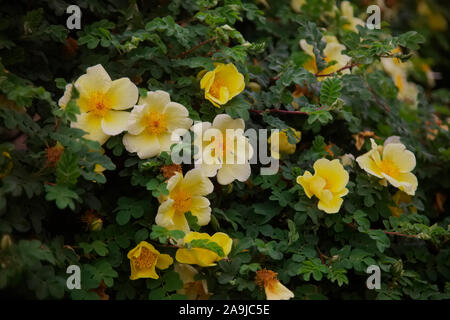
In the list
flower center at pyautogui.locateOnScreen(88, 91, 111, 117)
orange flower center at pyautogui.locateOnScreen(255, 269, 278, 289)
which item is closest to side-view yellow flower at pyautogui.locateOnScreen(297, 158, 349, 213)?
orange flower center at pyautogui.locateOnScreen(255, 269, 278, 289)

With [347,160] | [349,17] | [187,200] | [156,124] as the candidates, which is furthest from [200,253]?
[349,17]

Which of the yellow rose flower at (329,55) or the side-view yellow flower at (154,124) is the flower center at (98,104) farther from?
the yellow rose flower at (329,55)

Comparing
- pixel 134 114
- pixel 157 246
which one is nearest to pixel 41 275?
pixel 157 246

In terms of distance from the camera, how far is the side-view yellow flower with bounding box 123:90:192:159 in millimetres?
1400

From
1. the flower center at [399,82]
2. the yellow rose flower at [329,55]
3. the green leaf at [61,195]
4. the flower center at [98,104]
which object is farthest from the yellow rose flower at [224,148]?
the flower center at [399,82]

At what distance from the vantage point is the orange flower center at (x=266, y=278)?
136 centimetres

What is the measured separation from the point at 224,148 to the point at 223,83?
210 mm

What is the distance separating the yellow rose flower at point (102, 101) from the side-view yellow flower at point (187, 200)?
22 centimetres

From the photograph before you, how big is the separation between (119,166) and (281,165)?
510 millimetres

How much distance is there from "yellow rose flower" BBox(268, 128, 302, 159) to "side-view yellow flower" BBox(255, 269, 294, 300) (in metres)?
0.38

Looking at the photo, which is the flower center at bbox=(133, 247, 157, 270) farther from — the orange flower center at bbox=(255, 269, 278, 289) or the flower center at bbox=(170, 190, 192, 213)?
the orange flower center at bbox=(255, 269, 278, 289)

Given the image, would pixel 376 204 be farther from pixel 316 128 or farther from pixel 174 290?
pixel 174 290

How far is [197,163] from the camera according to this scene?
1.39 m

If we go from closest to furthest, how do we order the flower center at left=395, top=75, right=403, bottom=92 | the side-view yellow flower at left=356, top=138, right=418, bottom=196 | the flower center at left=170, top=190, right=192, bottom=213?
the flower center at left=170, top=190, right=192, bottom=213, the side-view yellow flower at left=356, top=138, right=418, bottom=196, the flower center at left=395, top=75, right=403, bottom=92
